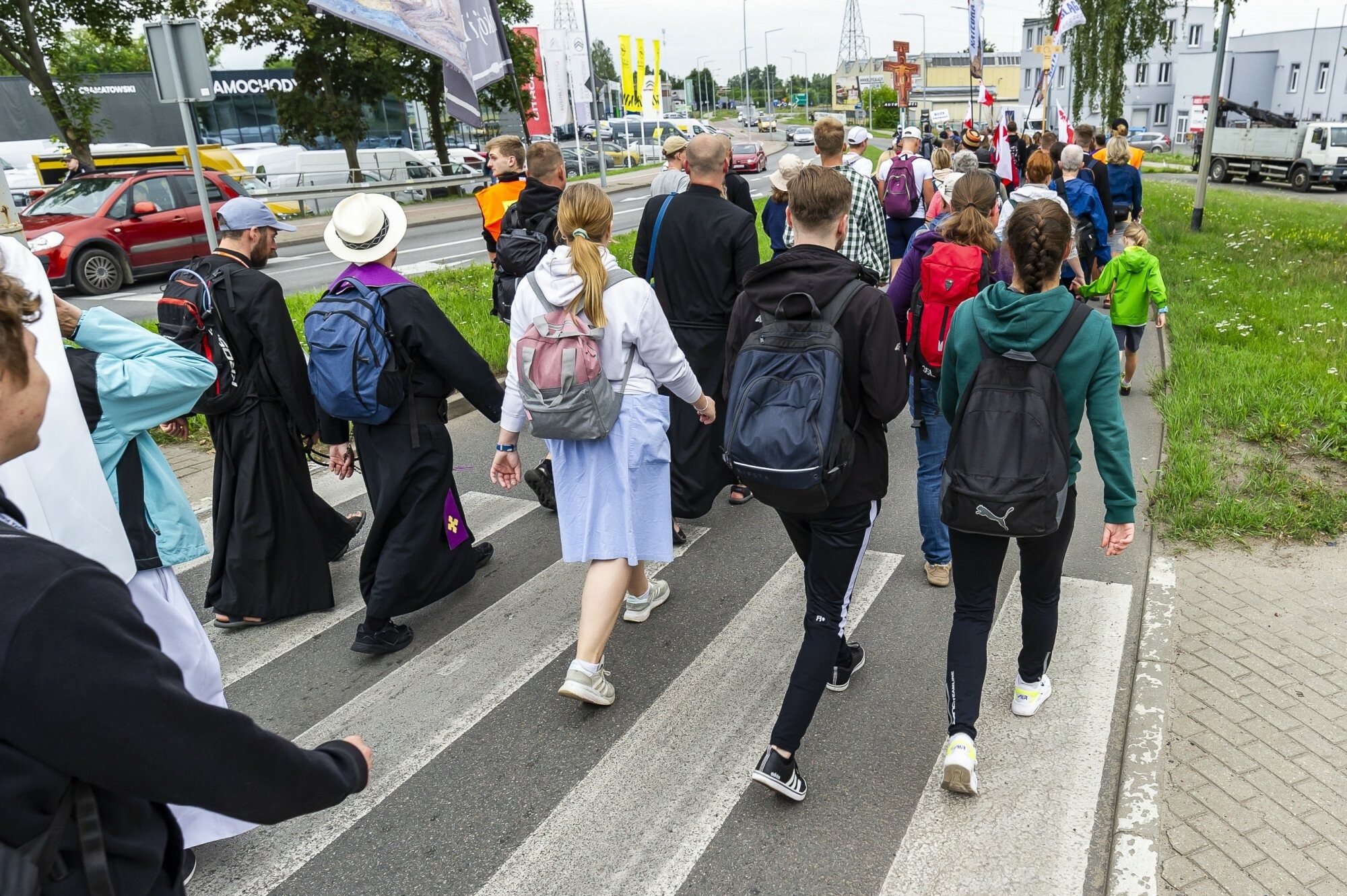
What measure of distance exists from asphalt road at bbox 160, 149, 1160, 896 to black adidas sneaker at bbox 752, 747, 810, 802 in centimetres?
9

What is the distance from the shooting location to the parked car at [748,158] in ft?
123

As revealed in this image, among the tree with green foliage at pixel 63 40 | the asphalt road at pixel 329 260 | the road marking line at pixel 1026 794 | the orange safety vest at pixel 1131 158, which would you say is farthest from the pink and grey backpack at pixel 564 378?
the tree with green foliage at pixel 63 40

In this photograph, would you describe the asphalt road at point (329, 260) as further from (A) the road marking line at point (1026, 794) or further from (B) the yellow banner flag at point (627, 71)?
(A) the road marking line at point (1026, 794)

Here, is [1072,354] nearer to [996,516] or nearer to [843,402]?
[996,516]

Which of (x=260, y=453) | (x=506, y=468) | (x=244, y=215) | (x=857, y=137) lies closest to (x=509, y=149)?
(x=244, y=215)

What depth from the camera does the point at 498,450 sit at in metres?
4.04

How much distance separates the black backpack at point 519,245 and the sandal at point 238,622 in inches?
87.6

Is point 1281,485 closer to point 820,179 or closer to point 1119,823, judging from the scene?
point 1119,823

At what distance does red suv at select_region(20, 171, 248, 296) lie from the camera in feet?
47.6

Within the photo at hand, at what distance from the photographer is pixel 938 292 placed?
4188 mm

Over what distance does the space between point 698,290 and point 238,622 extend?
286 centimetres

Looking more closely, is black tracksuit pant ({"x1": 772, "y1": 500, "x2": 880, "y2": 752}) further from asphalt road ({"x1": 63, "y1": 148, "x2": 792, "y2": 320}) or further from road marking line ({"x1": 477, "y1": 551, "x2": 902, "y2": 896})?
asphalt road ({"x1": 63, "y1": 148, "x2": 792, "y2": 320})

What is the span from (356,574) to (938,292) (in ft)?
10.9

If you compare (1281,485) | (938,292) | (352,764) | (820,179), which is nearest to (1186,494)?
(1281,485)
